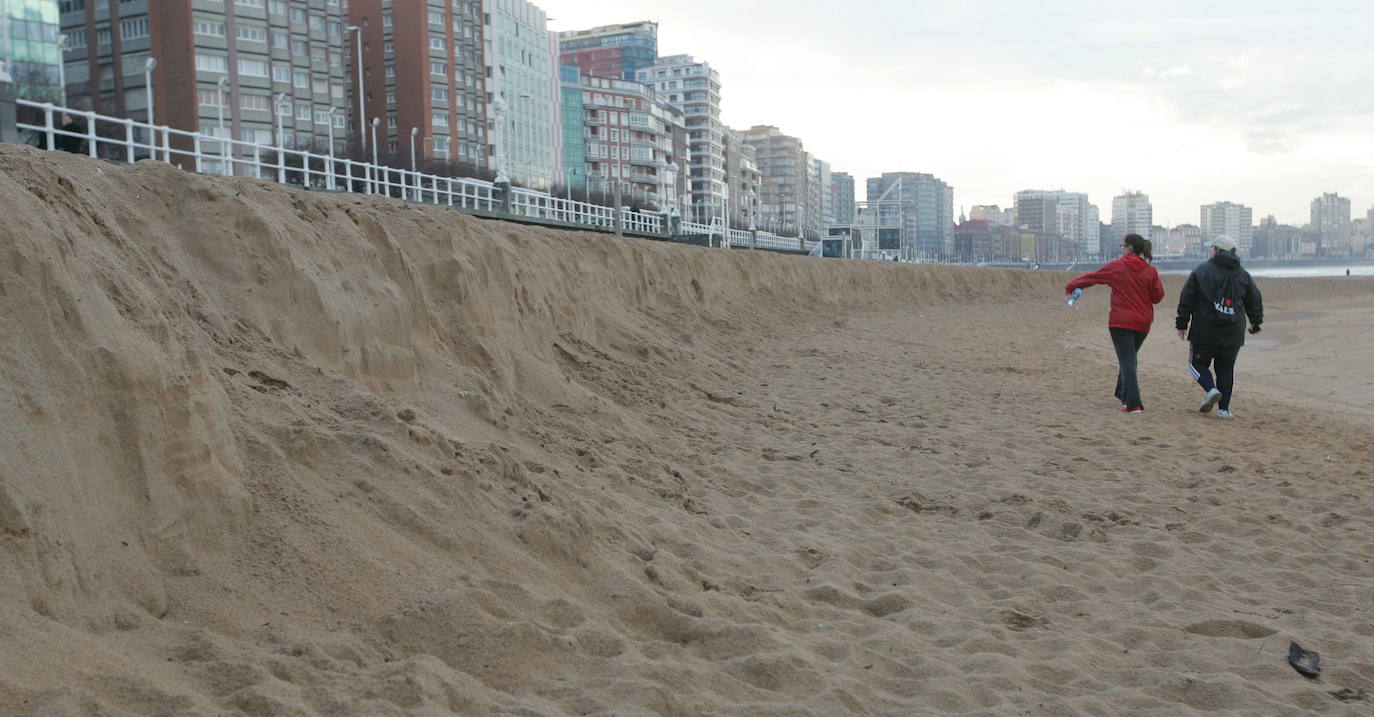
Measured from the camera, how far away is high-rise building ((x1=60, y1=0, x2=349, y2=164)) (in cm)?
6322

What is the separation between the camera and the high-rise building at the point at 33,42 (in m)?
54.1

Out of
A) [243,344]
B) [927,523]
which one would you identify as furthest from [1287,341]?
[243,344]

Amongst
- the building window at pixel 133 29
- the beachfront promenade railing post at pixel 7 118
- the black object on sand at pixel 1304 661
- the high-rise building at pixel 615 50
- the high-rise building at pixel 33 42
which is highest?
the high-rise building at pixel 615 50

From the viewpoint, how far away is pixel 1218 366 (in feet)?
32.0

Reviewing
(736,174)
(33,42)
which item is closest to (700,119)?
(736,174)

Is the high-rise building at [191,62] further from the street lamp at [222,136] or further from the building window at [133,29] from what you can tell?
the street lamp at [222,136]

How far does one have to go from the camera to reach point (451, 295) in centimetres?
770

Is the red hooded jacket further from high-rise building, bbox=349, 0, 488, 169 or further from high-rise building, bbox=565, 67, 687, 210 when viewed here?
high-rise building, bbox=565, 67, 687, 210

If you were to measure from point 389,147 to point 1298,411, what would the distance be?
256 ft

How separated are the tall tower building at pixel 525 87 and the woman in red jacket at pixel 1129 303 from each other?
76.1 metres

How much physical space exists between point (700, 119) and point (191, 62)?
8603 cm

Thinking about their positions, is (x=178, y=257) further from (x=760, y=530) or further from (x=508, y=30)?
(x=508, y=30)

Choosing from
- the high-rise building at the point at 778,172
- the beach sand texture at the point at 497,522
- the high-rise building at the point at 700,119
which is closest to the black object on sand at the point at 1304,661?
the beach sand texture at the point at 497,522

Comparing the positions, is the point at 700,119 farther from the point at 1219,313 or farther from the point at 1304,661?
the point at 1304,661
